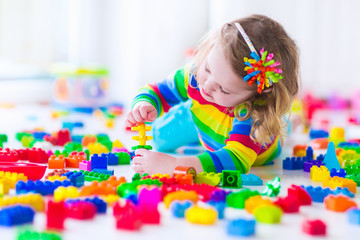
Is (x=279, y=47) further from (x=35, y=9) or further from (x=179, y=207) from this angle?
(x=35, y=9)

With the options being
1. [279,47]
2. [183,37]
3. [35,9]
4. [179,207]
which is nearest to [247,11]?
[183,37]

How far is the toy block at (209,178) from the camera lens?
3.66 ft

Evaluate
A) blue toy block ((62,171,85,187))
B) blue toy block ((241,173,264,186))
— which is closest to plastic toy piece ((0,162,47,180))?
blue toy block ((62,171,85,187))

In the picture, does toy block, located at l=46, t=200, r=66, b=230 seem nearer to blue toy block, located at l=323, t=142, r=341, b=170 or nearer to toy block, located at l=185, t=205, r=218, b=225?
toy block, located at l=185, t=205, r=218, b=225

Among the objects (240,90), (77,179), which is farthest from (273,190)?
(77,179)

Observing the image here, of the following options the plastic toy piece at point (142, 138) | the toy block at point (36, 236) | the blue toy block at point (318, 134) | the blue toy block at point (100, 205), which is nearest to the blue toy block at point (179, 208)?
the blue toy block at point (100, 205)

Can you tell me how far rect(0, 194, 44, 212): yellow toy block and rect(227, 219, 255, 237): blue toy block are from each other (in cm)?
32

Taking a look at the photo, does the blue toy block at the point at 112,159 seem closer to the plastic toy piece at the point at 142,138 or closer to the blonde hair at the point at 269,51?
the plastic toy piece at the point at 142,138

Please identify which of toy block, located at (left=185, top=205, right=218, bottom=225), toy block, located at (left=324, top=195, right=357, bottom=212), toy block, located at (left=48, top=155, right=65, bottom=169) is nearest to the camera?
toy block, located at (left=185, top=205, right=218, bottom=225)

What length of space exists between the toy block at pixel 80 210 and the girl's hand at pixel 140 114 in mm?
450

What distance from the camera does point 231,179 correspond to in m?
1.12

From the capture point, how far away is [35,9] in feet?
8.73

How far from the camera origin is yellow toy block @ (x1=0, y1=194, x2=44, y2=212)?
0.88m

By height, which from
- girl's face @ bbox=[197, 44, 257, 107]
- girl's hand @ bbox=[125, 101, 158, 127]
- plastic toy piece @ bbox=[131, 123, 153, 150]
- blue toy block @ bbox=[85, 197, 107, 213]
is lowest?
blue toy block @ bbox=[85, 197, 107, 213]
